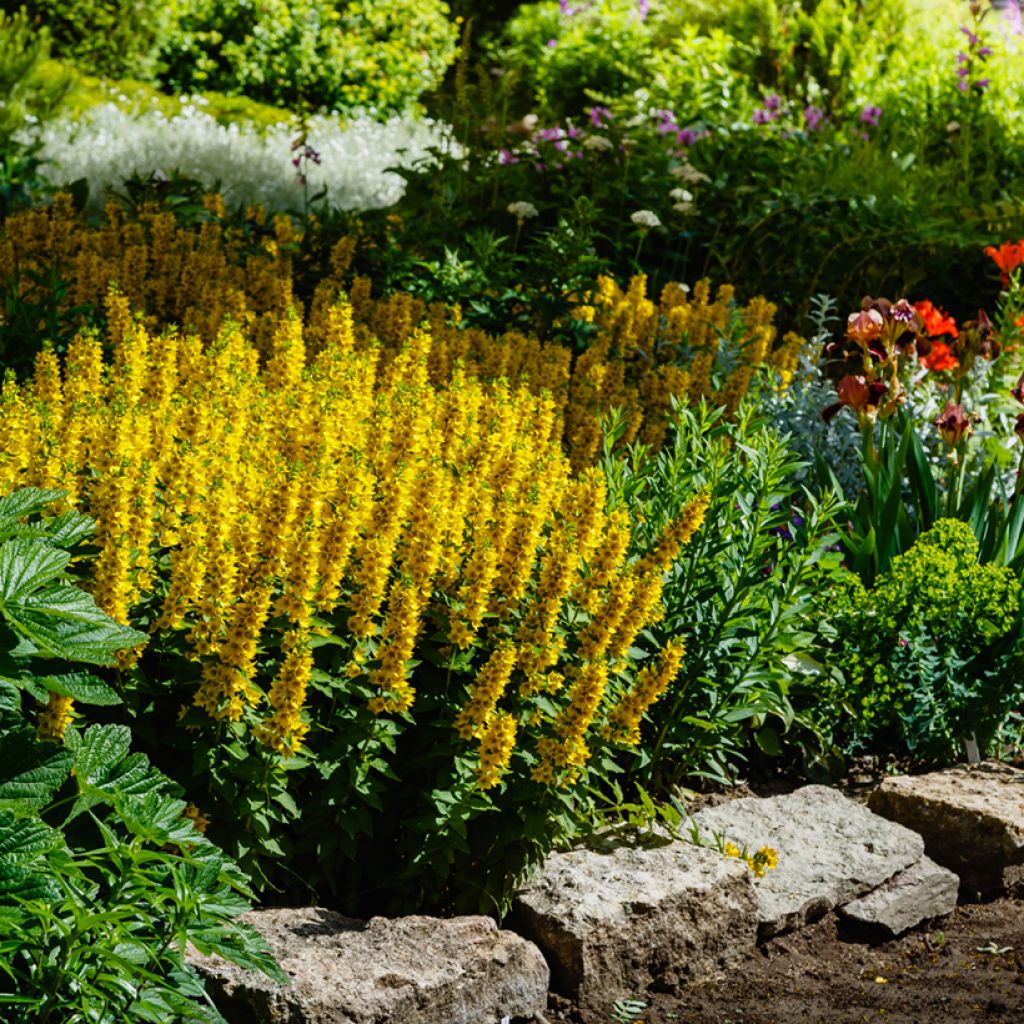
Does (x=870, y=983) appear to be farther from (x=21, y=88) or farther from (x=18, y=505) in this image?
(x=21, y=88)

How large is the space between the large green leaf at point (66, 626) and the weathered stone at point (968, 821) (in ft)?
6.93

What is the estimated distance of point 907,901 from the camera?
3.23m

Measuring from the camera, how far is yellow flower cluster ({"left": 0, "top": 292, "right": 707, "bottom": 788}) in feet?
8.46

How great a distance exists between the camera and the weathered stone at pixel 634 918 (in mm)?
2814

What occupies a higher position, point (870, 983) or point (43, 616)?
point (43, 616)

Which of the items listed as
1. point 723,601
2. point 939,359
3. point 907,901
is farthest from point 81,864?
point 939,359

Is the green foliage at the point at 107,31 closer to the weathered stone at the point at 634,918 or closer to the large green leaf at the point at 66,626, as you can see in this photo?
the weathered stone at the point at 634,918

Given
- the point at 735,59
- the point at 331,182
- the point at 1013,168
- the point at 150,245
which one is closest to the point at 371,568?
the point at 150,245

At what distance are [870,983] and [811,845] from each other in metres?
0.43

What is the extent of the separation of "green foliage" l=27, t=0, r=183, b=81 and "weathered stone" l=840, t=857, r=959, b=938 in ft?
37.9

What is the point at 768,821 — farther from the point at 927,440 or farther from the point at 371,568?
the point at 927,440

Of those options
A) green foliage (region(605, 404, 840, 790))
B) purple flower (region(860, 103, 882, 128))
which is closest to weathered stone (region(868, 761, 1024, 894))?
green foliage (region(605, 404, 840, 790))

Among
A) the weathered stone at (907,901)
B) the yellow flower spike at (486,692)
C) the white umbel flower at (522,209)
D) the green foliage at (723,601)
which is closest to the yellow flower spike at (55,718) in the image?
the yellow flower spike at (486,692)

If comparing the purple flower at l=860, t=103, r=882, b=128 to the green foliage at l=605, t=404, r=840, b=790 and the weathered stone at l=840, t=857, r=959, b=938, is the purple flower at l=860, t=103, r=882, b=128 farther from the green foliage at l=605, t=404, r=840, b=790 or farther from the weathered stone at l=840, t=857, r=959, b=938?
the weathered stone at l=840, t=857, r=959, b=938
